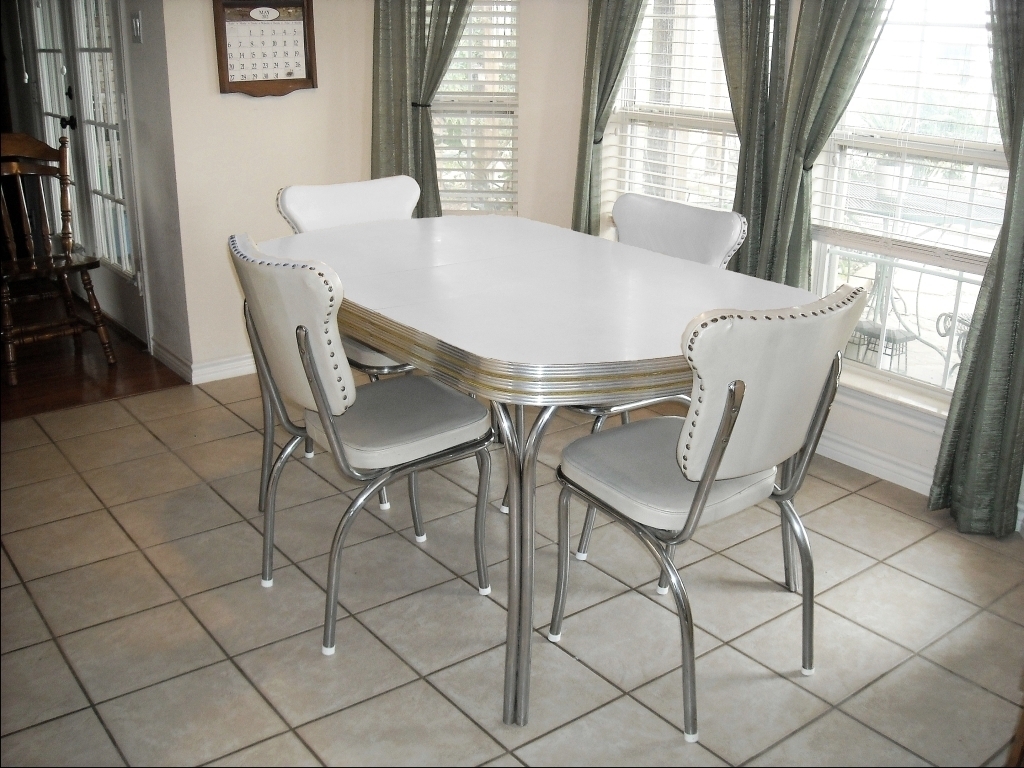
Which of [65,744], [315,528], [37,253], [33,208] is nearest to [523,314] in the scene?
[315,528]

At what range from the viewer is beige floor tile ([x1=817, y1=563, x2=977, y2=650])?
2.32 m

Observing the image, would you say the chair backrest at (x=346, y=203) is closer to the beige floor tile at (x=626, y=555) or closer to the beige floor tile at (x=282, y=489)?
Result: the beige floor tile at (x=282, y=489)

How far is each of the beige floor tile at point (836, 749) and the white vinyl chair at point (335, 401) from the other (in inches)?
32.3

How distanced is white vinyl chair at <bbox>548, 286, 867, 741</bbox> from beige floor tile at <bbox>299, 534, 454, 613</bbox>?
0.41 meters

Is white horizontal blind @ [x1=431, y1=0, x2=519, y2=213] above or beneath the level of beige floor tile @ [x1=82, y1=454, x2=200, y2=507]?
above

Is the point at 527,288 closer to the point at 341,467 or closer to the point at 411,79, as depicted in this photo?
the point at 341,467

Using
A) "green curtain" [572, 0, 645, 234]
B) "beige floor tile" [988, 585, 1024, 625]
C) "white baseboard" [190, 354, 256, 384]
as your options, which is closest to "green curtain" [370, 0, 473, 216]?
"green curtain" [572, 0, 645, 234]

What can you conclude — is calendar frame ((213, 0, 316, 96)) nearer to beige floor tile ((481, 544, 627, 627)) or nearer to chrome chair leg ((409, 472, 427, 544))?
chrome chair leg ((409, 472, 427, 544))

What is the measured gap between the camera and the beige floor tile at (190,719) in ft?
6.25

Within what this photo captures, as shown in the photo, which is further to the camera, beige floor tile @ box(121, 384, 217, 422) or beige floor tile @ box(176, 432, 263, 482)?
beige floor tile @ box(121, 384, 217, 422)

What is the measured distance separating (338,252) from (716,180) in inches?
62.0

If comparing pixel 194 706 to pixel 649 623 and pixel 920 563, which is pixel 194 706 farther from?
pixel 920 563

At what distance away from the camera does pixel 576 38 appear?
3.85m

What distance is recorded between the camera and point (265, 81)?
371 cm
